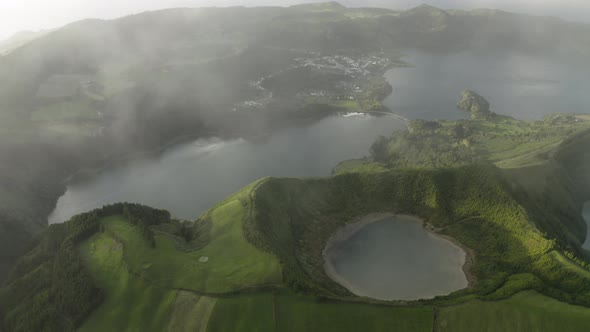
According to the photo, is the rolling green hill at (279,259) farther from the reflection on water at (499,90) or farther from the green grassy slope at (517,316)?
the reflection on water at (499,90)

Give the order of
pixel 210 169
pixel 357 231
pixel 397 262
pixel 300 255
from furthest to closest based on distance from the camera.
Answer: pixel 210 169
pixel 357 231
pixel 300 255
pixel 397 262

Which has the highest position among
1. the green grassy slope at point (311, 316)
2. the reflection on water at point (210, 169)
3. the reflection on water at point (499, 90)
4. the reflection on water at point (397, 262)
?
the green grassy slope at point (311, 316)

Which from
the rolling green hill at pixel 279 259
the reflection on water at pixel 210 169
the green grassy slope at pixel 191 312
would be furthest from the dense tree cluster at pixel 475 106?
the green grassy slope at pixel 191 312

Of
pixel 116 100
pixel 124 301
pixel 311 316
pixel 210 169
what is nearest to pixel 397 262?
pixel 311 316

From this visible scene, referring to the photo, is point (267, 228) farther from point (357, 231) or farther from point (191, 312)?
point (191, 312)

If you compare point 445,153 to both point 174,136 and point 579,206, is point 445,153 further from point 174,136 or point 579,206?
point 174,136

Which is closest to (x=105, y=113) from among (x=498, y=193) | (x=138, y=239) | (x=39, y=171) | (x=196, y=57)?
(x=39, y=171)
